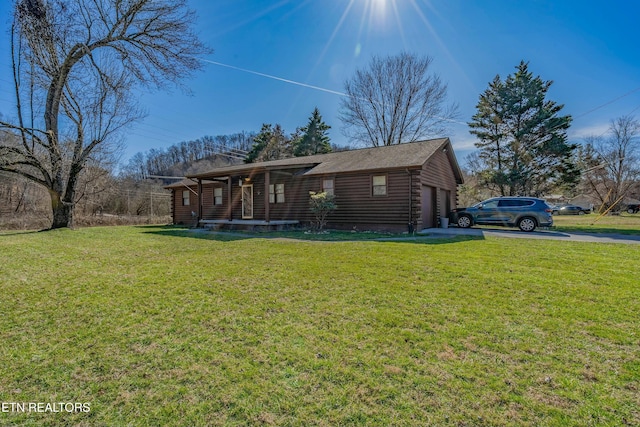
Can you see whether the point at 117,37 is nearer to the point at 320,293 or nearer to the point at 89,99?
the point at 89,99

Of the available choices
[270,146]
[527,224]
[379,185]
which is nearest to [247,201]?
[379,185]

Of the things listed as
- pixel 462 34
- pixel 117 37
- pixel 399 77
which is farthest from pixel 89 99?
pixel 399 77

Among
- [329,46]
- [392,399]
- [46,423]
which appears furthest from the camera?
[329,46]

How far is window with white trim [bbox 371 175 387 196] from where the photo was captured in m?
13.0

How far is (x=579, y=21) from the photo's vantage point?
12273mm

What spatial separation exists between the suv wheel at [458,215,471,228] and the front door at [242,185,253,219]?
10956mm

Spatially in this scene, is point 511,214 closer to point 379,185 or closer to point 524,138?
point 379,185

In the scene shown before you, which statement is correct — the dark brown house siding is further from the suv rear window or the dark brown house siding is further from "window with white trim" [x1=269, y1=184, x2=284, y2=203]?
the suv rear window

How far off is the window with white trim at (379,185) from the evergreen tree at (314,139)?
22755 mm

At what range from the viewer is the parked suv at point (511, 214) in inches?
496

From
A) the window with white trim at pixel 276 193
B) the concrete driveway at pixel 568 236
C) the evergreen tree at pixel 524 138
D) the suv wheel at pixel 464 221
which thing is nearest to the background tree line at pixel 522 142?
the evergreen tree at pixel 524 138

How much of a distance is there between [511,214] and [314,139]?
25990 millimetres

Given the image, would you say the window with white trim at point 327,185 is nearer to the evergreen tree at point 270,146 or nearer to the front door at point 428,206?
the front door at point 428,206

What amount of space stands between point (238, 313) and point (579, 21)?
16968mm
